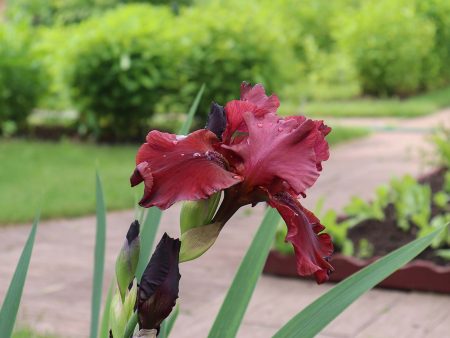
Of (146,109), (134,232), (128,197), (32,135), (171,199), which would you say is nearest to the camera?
(171,199)

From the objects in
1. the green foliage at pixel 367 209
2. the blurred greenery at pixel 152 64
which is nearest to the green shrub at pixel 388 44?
the blurred greenery at pixel 152 64

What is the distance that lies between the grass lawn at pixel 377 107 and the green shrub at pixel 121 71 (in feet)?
7.87

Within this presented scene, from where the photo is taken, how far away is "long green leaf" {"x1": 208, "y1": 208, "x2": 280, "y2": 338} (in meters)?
1.71

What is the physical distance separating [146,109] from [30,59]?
4.84 ft

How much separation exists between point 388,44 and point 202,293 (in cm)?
1060

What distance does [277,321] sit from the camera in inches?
162

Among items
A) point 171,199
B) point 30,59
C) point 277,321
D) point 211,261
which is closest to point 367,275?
point 171,199

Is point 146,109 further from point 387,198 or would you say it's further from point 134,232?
point 134,232

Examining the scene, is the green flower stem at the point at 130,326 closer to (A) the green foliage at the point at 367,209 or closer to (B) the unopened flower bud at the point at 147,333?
(B) the unopened flower bud at the point at 147,333

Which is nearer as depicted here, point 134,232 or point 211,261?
point 134,232

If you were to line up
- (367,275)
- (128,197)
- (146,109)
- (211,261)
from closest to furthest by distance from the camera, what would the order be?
(367,275), (211,261), (128,197), (146,109)

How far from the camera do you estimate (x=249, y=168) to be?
1.28 metres

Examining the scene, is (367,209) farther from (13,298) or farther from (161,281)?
(161,281)

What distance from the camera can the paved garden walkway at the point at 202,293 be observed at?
403 centimetres
